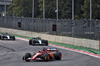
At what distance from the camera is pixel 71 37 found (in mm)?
34844

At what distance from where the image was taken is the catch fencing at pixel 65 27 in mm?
30997

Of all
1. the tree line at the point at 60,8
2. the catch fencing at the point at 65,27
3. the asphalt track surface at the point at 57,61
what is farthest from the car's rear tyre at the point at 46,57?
the tree line at the point at 60,8

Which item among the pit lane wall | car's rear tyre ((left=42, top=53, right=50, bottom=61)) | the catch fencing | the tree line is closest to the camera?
car's rear tyre ((left=42, top=53, right=50, bottom=61))

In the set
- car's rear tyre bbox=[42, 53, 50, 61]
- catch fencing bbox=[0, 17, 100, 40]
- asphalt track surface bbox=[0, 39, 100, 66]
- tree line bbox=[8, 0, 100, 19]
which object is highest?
tree line bbox=[8, 0, 100, 19]

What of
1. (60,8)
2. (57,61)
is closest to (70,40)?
(57,61)

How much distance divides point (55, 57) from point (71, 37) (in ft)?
49.0

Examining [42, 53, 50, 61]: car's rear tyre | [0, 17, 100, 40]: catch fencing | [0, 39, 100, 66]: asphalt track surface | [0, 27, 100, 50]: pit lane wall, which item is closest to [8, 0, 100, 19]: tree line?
[0, 17, 100, 40]: catch fencing

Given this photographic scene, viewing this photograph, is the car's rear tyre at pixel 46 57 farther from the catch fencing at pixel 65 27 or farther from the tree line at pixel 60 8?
the tree line at pixel 60 8

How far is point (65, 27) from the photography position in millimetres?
37344

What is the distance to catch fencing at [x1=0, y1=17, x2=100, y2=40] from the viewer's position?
3100 centimetres

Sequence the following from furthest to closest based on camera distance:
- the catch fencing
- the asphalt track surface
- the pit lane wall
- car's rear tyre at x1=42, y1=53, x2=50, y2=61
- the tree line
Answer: the tree line < the catch fencing < the pit lane wall < car's rear tyre at x1=42, y1=53, x2=50, y2=61 < the asphalt track surface

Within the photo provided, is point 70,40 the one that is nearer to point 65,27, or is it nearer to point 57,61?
point 65,27

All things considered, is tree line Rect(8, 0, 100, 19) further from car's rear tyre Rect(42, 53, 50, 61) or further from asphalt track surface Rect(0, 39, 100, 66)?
car's rear tyre Rect(42, 53, 50, 61)

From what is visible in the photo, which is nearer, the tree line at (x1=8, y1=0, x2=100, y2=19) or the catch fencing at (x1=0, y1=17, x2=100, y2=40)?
the catch fencing at (x1=0, y1=17, x2=100, y2=40)
